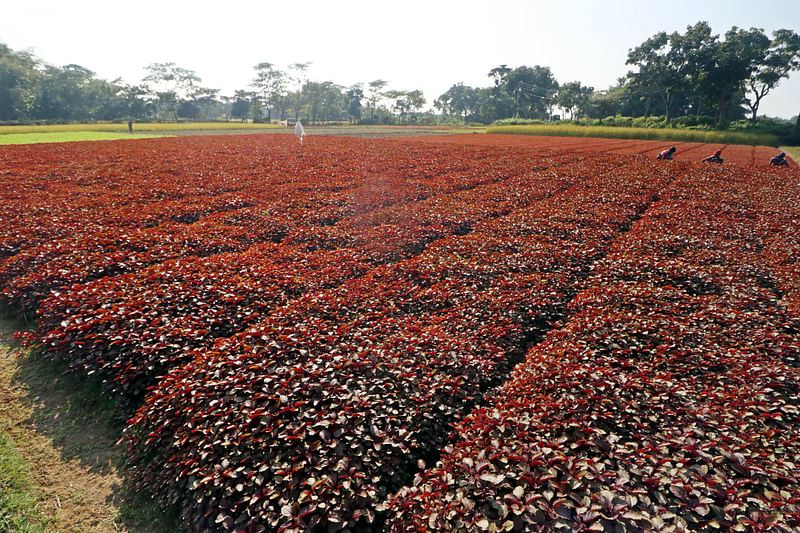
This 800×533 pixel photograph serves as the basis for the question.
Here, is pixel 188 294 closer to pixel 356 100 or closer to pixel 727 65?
pixel 727 65

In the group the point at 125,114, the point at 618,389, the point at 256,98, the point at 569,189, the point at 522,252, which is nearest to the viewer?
the point at 618,389

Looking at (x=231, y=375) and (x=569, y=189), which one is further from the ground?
(x=569, y=189)

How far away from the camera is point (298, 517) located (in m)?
2.71

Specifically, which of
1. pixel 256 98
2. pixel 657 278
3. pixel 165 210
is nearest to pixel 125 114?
pixel 256 98

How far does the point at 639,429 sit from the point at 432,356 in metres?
2.13

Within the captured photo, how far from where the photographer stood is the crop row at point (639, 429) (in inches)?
102

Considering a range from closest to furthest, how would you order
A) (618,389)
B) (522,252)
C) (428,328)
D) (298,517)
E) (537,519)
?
(537,519) < (298,517) < (618,389) < (428,328) < (522,252)

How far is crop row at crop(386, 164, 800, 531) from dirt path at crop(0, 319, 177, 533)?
2.66 metres

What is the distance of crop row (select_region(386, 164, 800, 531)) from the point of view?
260 cm

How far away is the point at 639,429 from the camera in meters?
3.36

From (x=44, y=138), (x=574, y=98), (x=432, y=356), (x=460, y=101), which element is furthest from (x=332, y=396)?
(x=460, y=101)

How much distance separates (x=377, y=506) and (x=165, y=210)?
9894 mm

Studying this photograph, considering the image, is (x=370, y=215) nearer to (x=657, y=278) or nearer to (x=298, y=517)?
(x=657, y=278)

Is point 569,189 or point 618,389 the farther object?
point 569,189
